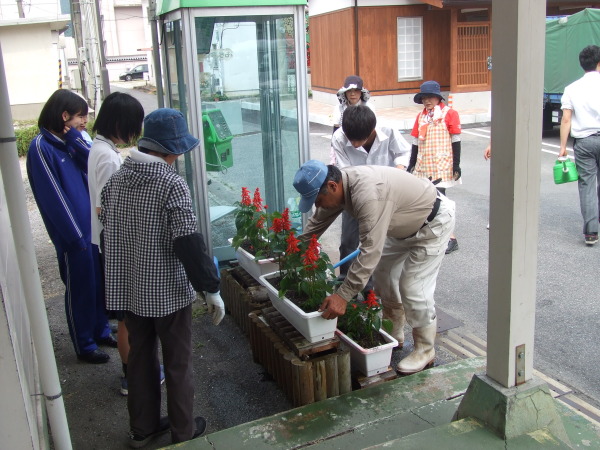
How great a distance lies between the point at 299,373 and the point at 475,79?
1595 centimetres

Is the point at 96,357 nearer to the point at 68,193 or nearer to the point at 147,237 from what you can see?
the point at 68,193

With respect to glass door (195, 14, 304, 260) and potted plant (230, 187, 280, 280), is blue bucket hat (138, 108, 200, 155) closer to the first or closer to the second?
potted plant (230, 187, 280, 280)

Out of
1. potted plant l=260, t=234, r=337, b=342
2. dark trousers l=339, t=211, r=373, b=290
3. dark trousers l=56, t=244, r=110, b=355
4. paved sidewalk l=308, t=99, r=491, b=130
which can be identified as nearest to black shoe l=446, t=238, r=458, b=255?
dark trousers l=339, t=211, r=373, b=290

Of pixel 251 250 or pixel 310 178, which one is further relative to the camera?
pixel 251 250

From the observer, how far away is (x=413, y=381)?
343cm

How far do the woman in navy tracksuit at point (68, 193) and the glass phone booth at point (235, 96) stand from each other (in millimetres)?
1184

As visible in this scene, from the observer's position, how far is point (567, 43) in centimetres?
1248

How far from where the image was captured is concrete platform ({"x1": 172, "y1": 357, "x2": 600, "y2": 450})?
2.51m

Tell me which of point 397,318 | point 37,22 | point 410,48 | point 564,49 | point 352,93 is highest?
point 37,22

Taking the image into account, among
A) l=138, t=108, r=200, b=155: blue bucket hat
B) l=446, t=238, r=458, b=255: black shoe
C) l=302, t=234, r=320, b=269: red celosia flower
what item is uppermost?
l=138, t=108, r=200, b=155: blue bucket hat

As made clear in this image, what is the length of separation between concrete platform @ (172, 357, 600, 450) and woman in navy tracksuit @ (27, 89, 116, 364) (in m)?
1.43

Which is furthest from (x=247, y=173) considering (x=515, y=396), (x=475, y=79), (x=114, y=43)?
(x=114, y=43)

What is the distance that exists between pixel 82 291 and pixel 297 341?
1.50 meters

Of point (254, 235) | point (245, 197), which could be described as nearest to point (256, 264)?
point (254, 235)
